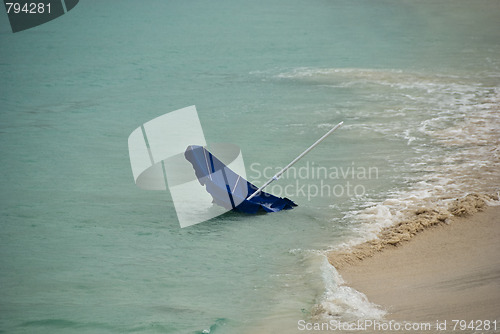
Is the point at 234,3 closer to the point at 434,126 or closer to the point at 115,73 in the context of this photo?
the point at 115,73

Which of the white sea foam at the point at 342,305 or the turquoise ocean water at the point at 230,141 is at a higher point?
the turquoise ocean water at the point at 230,141

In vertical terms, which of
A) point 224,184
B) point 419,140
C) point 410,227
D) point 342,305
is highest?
point 224,184
